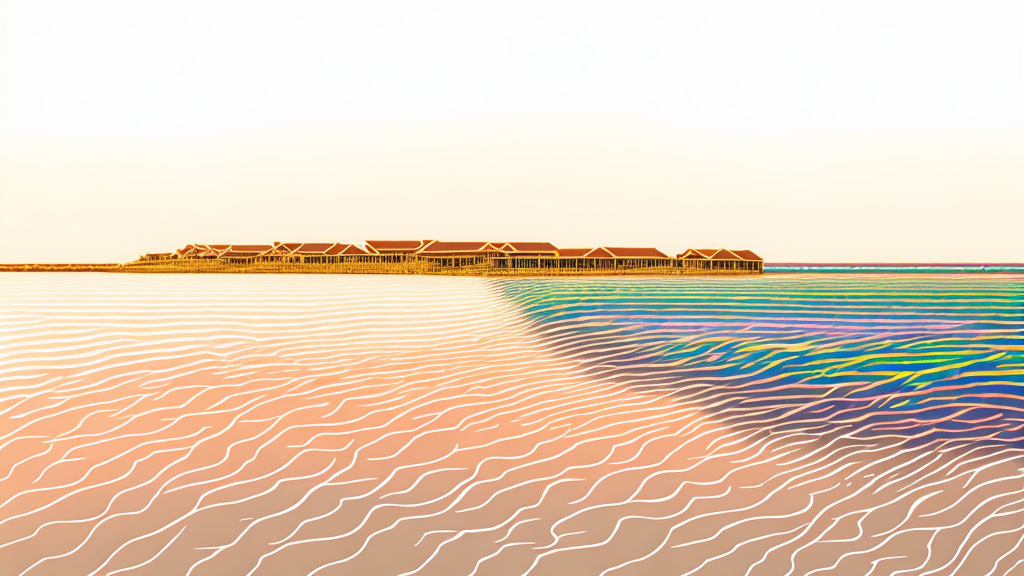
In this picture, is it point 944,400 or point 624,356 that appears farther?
point 624,356

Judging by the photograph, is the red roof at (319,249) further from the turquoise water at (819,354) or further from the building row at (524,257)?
the turquoise water at (819,354)

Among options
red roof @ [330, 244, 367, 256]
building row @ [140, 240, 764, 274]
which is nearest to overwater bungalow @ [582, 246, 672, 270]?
building row @ [140, 240, 764, 274]

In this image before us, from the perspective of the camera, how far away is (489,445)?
8938mm

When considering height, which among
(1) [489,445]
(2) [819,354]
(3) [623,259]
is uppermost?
(3) [623,259]

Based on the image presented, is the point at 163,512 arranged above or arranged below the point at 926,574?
above

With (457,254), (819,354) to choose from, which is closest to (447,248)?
(457,254)

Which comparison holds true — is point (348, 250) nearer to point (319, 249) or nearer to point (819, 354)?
point (319, 249)

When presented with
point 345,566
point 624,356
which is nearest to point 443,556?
point 345,566

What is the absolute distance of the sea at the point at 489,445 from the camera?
22.2ft

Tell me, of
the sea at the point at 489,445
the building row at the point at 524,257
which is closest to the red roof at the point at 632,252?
the building row at the point at 524,257

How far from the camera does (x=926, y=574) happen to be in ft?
22.8

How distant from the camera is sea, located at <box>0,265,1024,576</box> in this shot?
6.78 m

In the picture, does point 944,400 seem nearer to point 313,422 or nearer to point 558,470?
point 558,470

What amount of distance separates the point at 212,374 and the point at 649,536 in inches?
336
